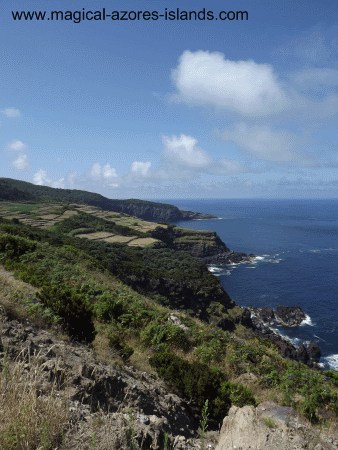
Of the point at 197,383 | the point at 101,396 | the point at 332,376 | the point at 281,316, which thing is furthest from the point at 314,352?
the point at 101,396

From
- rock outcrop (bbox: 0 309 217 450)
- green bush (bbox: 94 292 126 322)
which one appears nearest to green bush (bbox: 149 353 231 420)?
rock outcrop (bbox: 0 309 217 450)

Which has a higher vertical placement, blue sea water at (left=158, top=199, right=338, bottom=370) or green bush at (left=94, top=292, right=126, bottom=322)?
green bush at (left=94, top=292, right=126, bottom=322)

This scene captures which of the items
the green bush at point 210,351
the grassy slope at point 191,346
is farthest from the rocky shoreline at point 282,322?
the green bush at point 210,351

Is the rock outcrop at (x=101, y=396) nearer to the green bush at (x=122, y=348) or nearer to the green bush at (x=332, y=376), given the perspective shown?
the green bush at (x=122, y=348)

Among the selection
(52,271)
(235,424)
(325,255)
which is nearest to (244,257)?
(325,255)

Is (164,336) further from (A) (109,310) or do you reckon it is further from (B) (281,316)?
(B) (281,316)

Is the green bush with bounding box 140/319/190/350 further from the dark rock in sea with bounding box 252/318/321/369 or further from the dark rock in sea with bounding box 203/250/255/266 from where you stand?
the dark rock in sea with bounding box 203/250/255/266
